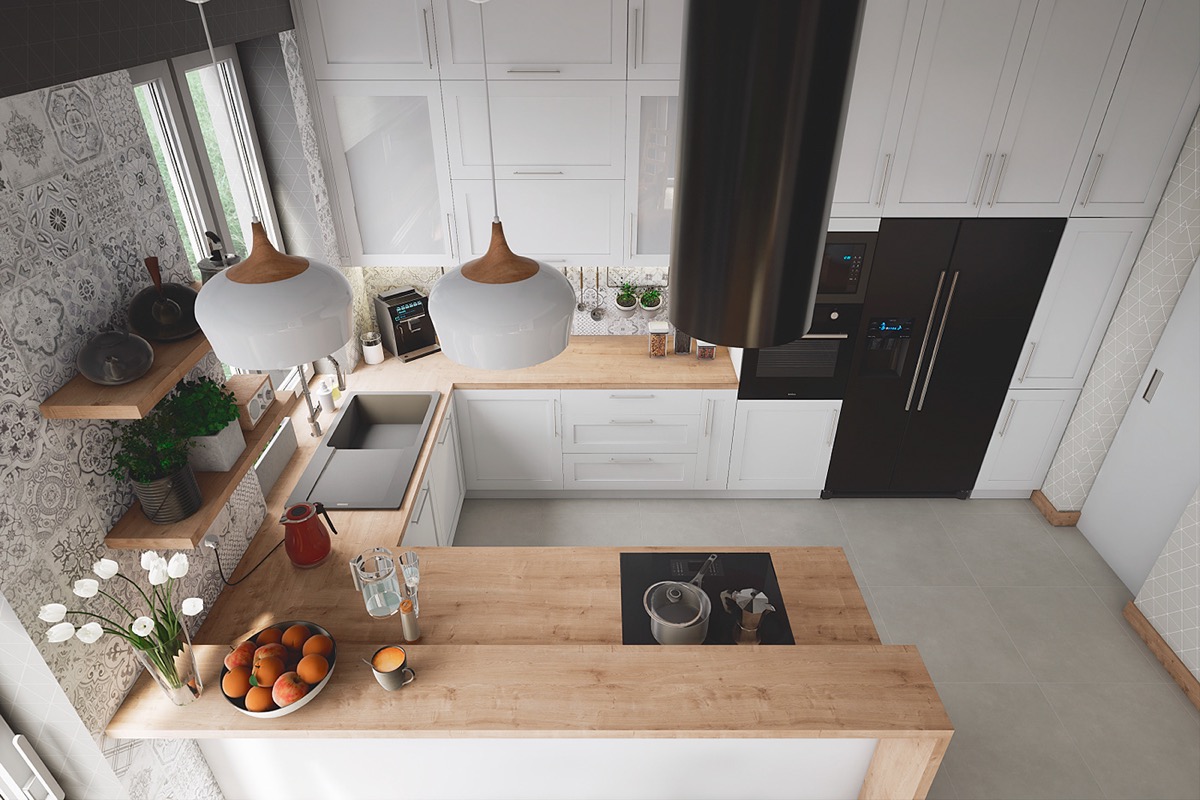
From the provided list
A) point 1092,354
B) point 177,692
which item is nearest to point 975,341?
point 1092,354

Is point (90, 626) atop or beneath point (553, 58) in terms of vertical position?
beneath

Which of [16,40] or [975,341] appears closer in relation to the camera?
[16,40]

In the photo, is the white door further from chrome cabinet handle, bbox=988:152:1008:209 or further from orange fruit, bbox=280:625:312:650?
orange fruit, bbox=280:625:312:650

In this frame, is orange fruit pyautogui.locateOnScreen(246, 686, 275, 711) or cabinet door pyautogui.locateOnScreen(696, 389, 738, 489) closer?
orange fruit pyautogui.locateOnScreen(246, 686, 275, 711)

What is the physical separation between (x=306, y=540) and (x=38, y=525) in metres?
0.91

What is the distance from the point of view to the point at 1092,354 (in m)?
3.95

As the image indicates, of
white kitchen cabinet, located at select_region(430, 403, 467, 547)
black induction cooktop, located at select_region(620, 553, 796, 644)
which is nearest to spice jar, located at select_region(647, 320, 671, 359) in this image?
white kitchen cabinet, located at select_region(430, 403, 467, 547)

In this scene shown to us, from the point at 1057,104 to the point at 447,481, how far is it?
11.5 feet

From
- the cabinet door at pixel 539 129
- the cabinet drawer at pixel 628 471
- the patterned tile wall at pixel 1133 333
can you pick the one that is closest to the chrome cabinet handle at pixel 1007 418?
the patterned tile wall at pixel 1133 333

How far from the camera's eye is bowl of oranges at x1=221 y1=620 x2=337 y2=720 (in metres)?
1.93

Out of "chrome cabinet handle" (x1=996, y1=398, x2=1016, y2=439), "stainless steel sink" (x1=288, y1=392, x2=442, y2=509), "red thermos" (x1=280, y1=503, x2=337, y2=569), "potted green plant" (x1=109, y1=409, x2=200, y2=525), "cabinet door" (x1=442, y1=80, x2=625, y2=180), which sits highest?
"cabinet door" (x1=442, y1=80, x2=625, y2=180)

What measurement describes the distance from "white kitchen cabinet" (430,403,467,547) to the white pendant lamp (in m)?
2.23

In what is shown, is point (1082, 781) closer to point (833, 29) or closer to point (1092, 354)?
point (1092, 354)

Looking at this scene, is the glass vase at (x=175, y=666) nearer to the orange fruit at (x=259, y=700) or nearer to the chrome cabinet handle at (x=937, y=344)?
the orange fruit at (x=259, y=700)
